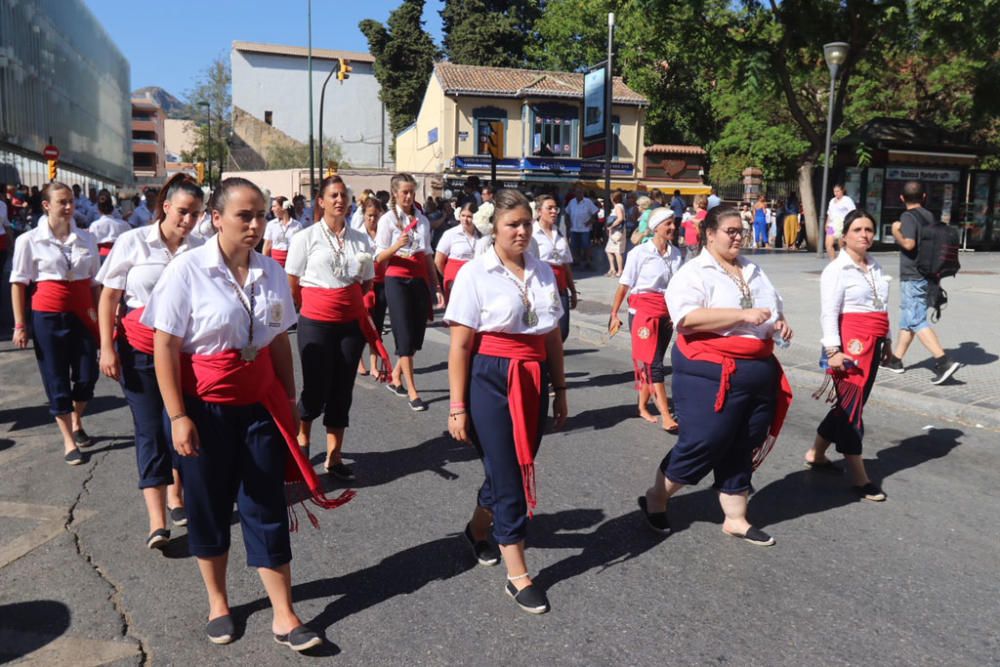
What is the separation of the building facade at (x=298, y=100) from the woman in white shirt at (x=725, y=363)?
72.7 metres

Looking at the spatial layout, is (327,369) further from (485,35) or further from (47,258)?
(485,35)

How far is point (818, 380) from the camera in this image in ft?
26.5

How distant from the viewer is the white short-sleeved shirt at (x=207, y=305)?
306 centimetres

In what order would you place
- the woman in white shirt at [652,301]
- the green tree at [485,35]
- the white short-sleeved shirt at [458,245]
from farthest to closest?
the green tree at [485,35] → the white short-sleeved shirt at [458,245] → the woman in white shirt at [652,301]

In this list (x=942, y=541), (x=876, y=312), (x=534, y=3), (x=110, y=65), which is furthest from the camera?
(x=110, y=65)

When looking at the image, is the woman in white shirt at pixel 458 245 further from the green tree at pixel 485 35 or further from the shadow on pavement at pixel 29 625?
the green tree at pixel 485 35

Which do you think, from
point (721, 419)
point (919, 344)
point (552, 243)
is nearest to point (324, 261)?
point (552, 243)

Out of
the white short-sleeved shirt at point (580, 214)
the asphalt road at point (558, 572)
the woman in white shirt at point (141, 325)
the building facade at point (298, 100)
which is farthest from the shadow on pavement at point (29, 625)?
the building facade at point (298, 100)

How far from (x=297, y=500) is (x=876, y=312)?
357 centimetres

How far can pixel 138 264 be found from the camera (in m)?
4.33

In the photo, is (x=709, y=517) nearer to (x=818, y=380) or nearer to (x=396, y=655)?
(x=396, y=655)

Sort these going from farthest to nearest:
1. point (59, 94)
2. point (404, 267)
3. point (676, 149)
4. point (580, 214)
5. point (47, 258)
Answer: point (59, 94) < point (676, 149) < point (580, 214) < point (404, 267) < point (47, 258)

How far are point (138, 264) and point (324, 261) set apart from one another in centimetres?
138

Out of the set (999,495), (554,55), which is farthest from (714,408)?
(554,55)
